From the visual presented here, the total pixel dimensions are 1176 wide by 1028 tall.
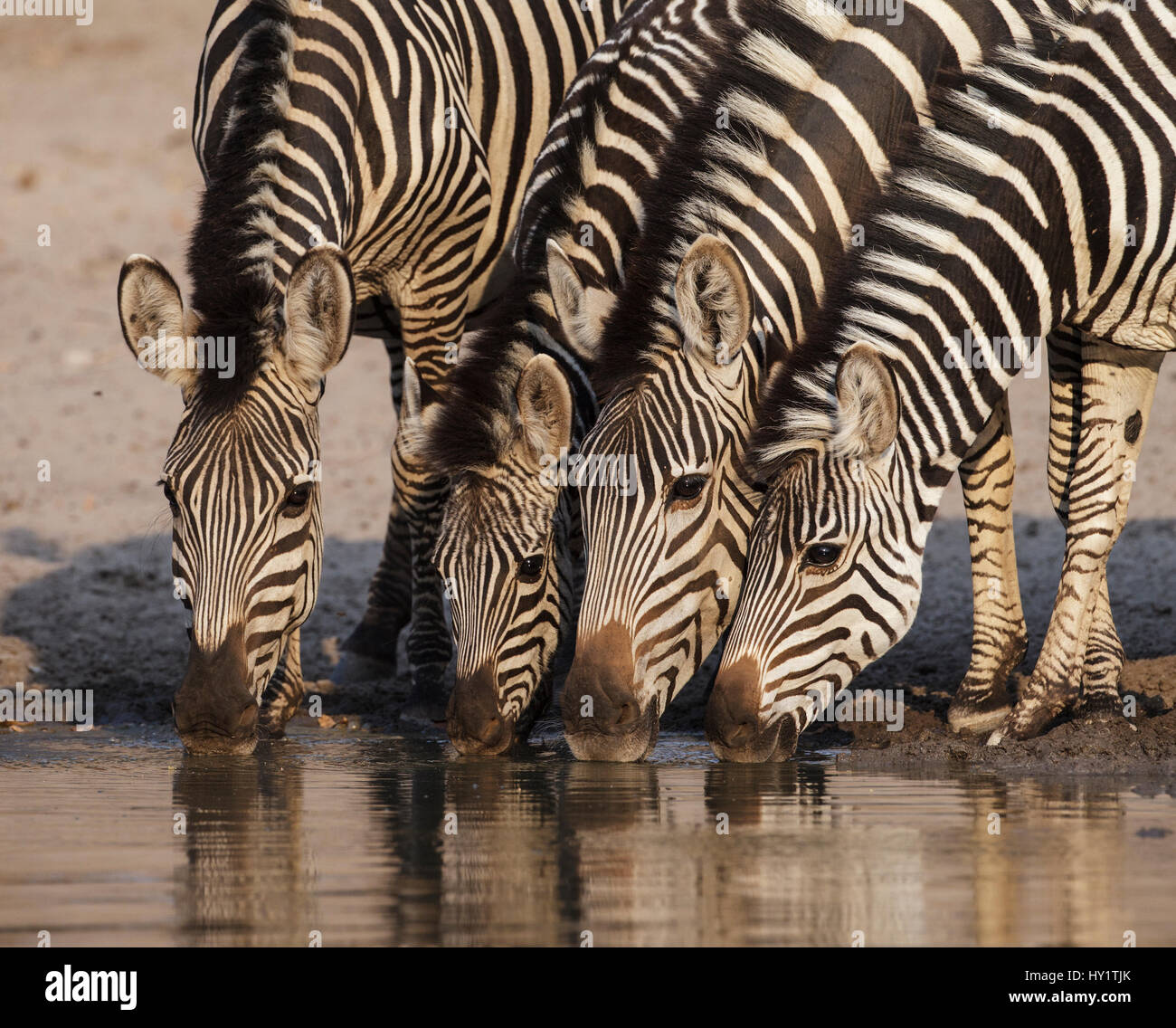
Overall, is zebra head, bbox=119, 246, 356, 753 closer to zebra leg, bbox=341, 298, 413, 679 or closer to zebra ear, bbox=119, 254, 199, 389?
zebra ear, bbox=119, 254, 199, 389

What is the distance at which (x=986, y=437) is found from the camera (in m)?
8.51

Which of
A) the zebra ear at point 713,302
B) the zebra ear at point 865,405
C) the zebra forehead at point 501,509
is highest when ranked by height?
the zebra ear at point 713,302

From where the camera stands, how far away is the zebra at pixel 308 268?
284 inches

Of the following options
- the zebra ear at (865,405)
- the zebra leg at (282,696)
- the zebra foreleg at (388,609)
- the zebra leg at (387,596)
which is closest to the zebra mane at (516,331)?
the zebra leg at (282,696)

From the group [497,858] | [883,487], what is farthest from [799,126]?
[497,858]

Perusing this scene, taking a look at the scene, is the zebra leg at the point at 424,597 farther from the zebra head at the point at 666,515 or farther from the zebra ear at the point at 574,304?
the zebra head at the point at 666,515

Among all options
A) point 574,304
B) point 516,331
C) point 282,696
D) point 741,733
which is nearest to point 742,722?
point 741,733

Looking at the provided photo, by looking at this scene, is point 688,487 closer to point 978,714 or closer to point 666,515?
point 666,515

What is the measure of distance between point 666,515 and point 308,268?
1.77 metres

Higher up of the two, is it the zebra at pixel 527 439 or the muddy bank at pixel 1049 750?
the zebra at pixel 527 439

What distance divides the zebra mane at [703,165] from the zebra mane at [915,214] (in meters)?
0.60

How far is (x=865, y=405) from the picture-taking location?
669 centimetres

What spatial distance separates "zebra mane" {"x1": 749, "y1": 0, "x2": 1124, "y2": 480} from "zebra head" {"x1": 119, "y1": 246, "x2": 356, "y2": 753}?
189cm
